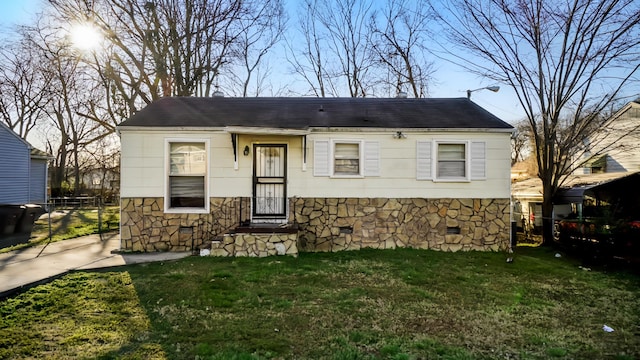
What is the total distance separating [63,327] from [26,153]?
1918 cm

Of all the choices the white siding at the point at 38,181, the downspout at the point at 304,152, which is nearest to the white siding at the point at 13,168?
the white siding at the point at 38,181

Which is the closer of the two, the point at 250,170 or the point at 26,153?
the point at 250,170

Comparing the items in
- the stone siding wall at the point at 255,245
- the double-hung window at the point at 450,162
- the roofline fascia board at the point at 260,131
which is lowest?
the stone siding wall at the point at 255,245

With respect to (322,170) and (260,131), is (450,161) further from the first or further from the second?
(260,131)

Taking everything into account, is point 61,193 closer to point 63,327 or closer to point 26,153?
point 26,153

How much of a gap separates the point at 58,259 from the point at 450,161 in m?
9.56

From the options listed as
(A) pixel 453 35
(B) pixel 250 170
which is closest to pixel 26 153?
(B) pixel 250 170

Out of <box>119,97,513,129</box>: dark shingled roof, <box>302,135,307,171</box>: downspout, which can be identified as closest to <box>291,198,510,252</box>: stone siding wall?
<box>302,135,307,171</box>: downspout

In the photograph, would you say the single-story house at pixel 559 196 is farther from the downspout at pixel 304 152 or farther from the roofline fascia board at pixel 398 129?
the downspout at pixel 304 152

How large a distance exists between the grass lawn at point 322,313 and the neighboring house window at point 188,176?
2.13 m

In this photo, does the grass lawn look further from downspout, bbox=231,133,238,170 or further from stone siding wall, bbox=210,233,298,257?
downspout, bbox=231,133,238,170

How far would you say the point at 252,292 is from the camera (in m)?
5.58

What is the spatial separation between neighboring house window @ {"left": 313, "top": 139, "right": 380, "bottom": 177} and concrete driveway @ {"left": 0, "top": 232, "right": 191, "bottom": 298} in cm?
403

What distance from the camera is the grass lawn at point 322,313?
3740 millimetres
